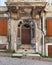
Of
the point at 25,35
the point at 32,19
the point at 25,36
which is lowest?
the point at 25,36

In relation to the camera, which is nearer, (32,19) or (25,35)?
(32,19)

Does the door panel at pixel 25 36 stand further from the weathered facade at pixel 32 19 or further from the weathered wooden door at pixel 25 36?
the weathered facade at pixel 32 19

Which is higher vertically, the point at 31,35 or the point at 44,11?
the point at 44,11

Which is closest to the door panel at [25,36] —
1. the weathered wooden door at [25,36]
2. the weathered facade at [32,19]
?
the weathered wooden door at [25,36]

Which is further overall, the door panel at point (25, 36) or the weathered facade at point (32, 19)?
the door panel at point (25, 36)

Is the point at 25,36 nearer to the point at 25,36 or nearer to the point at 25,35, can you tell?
the point at 25,36

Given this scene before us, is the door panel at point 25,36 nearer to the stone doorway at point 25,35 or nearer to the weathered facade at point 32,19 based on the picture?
the stone doorway at point 25,35

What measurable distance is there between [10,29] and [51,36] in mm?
4039

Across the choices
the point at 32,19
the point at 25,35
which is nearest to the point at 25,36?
the point at 25,35

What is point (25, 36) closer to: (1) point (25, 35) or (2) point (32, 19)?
(1) point (25, 35)

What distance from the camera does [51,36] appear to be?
26.8m

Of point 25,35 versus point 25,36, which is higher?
point 25,35

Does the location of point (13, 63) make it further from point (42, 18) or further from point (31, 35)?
point (31, 35)

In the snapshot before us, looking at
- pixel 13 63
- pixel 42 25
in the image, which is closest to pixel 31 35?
pixel 42 25
